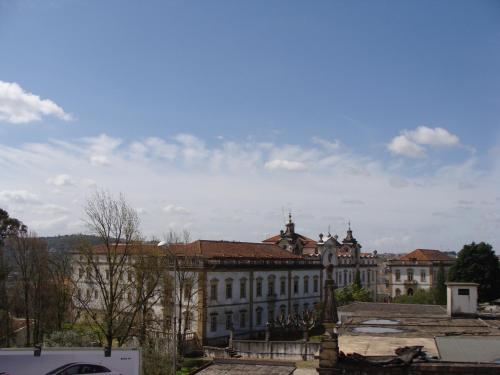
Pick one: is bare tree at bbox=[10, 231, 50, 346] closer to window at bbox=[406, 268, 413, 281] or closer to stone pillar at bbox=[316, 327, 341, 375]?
stone pillar at bbox=[316, 327, 341, 375]

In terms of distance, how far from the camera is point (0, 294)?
38625 millimetres

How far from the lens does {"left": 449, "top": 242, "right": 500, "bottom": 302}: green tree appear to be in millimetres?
55750

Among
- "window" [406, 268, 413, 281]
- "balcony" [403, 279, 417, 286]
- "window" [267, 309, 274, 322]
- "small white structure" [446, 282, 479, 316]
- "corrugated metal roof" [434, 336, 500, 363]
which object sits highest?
"small white structure" [446, 282, 479, 316]

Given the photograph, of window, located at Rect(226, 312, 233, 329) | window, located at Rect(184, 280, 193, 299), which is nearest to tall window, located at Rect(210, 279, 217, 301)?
window, located at Rect(184, 280, 193, 299)

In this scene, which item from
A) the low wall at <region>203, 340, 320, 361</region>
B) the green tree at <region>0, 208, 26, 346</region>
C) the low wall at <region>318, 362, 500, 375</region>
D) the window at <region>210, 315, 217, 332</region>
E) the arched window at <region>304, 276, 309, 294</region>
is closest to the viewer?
the low wall at <region>318, 362, 500, 375</region>

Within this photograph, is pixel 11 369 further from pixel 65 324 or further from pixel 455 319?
pixel 65 324

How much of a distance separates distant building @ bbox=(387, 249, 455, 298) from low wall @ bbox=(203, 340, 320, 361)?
52.4 metres

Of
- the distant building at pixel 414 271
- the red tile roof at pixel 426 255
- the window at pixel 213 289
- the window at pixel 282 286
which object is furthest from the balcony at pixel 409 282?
the window at pixel 213 289

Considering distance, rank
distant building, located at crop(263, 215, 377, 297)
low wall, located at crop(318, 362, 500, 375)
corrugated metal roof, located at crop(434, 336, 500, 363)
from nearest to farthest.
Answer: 1. low wall, located at crop(318, 362, 500, 375)
2. corrugated metal roof, located at crop(434, 336, 500, 363)
3. distant building, located at crop(263, 215, 377, 297)

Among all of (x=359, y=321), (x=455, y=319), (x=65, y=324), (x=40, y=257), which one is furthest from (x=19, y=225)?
(x=455, y=319)

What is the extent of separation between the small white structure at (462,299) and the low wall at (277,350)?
8.19 meters

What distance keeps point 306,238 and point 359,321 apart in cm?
4193

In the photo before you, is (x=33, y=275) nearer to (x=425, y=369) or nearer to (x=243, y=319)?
(x=243, y=319)

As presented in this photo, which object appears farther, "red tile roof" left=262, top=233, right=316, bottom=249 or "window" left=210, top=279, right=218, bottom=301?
"red tile roof" left=262, top=233, right=316, bottom=249
